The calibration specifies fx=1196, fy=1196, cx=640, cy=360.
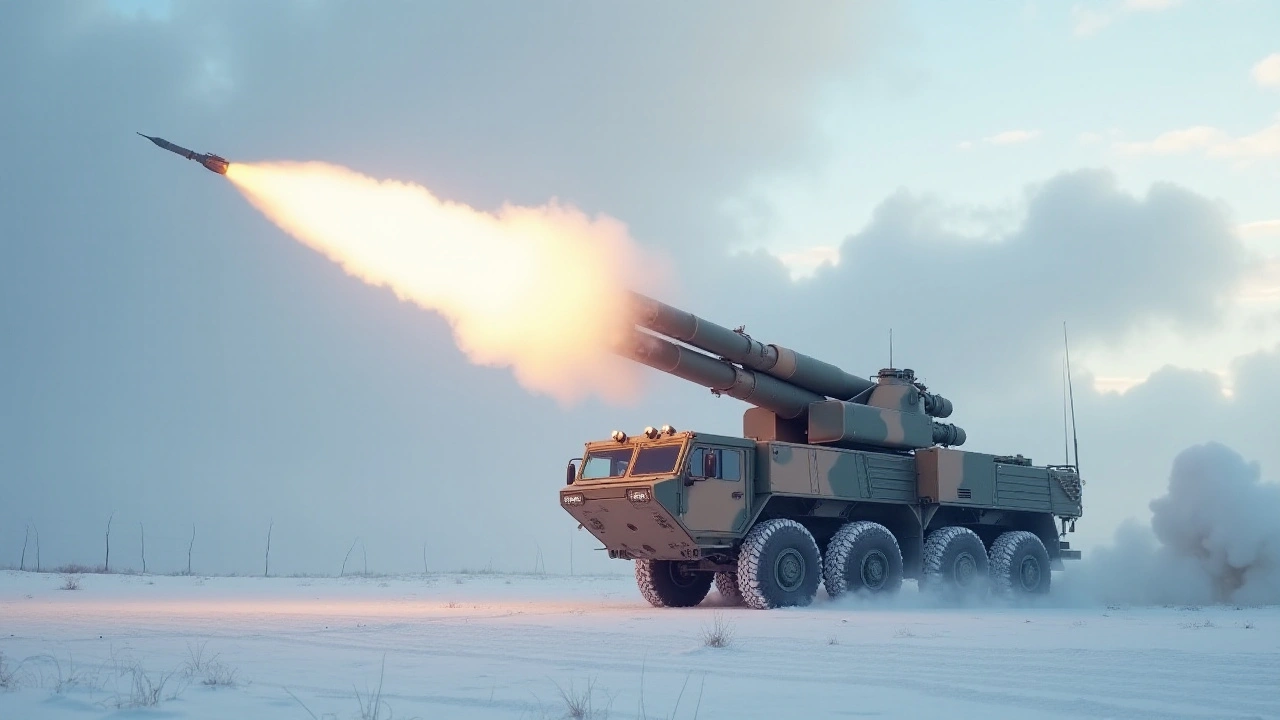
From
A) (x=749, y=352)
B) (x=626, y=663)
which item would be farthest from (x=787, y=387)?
(x=626, y=663)

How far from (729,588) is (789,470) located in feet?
8.49

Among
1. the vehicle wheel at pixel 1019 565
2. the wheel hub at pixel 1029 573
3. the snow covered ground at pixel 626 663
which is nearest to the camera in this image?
the snow covered ground at pixel 626 663

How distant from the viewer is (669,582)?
17266 millimetres

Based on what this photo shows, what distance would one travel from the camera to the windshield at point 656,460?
1530cm

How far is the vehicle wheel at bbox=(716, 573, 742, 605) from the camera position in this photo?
1758 cm

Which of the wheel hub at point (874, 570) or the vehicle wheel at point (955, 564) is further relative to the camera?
the vehicle wheel at point (955, 564)

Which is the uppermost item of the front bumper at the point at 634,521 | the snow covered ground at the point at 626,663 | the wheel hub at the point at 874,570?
the front bumper at the point at 634,521

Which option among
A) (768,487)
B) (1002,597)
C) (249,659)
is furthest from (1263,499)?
(249,659)

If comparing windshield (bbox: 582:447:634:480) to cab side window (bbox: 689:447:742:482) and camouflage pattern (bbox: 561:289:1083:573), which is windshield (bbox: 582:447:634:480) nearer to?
camouflage pattern (bbox: 561:289:1083:573)

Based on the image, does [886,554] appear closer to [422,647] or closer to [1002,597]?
[1002,597]

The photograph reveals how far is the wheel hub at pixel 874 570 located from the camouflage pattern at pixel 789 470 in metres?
0.83

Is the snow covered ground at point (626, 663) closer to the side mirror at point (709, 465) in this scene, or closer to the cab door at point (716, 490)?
the cab door at point (716, 490)

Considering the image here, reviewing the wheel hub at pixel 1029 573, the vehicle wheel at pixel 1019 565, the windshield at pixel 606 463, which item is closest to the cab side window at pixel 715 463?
the windshield at pixel 606 463

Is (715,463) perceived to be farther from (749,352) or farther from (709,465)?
(749,352)
